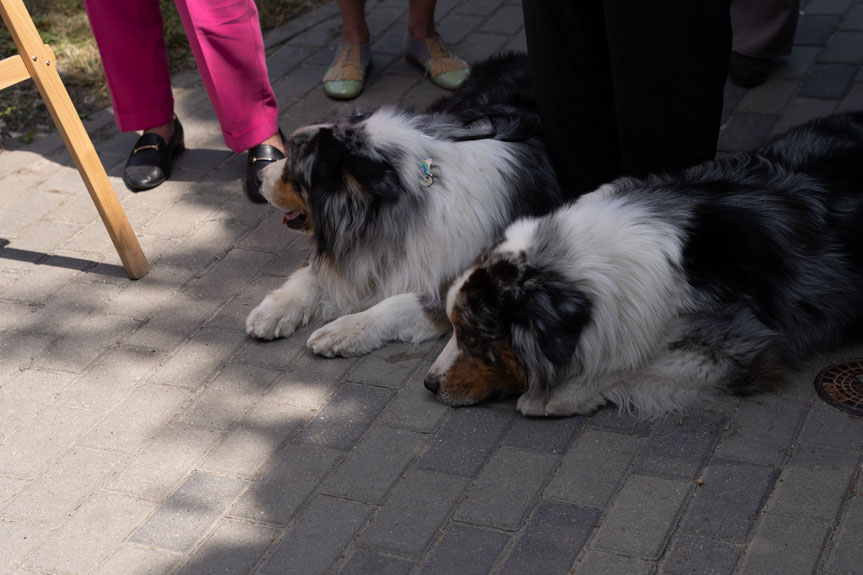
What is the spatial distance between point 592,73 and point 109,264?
2.48 m

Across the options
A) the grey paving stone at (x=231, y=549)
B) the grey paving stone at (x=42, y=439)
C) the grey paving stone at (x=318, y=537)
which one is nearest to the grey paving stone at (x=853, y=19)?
the grey paving stone at (x=318, y=537)

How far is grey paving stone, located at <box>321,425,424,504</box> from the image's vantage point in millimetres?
3027

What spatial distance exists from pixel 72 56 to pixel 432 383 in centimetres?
478

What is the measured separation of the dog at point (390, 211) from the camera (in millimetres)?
3625

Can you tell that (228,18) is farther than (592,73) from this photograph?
Yes

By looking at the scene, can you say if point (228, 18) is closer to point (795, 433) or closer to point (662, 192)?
point (662, 192)

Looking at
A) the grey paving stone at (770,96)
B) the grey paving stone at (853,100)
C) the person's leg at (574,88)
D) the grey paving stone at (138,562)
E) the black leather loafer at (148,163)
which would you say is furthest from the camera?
the black leather loafer at (148,163)

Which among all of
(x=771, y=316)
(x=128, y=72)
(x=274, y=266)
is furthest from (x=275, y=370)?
(x=128, y=72)

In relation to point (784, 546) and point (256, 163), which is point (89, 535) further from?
point (256, 163)

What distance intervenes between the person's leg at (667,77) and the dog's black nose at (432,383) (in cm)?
129

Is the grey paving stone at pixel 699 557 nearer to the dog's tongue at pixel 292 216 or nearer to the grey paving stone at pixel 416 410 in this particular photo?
the grey paving stone at pixel 416 410

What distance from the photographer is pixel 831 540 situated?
8.44 ft

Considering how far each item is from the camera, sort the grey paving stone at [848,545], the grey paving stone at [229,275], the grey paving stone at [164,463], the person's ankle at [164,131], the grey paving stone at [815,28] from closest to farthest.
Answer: the grey paving stone at [848,545], the grey paving stone at [164,463], the grey paving stone at [229,275], the person's ankle at [164,131], the grey paving stone at [815,28]

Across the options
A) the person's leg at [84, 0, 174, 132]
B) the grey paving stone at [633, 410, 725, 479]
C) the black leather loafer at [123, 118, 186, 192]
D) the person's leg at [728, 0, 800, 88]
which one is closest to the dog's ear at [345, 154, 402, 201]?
the grey paving stone at [633, 410, 725, 479]
